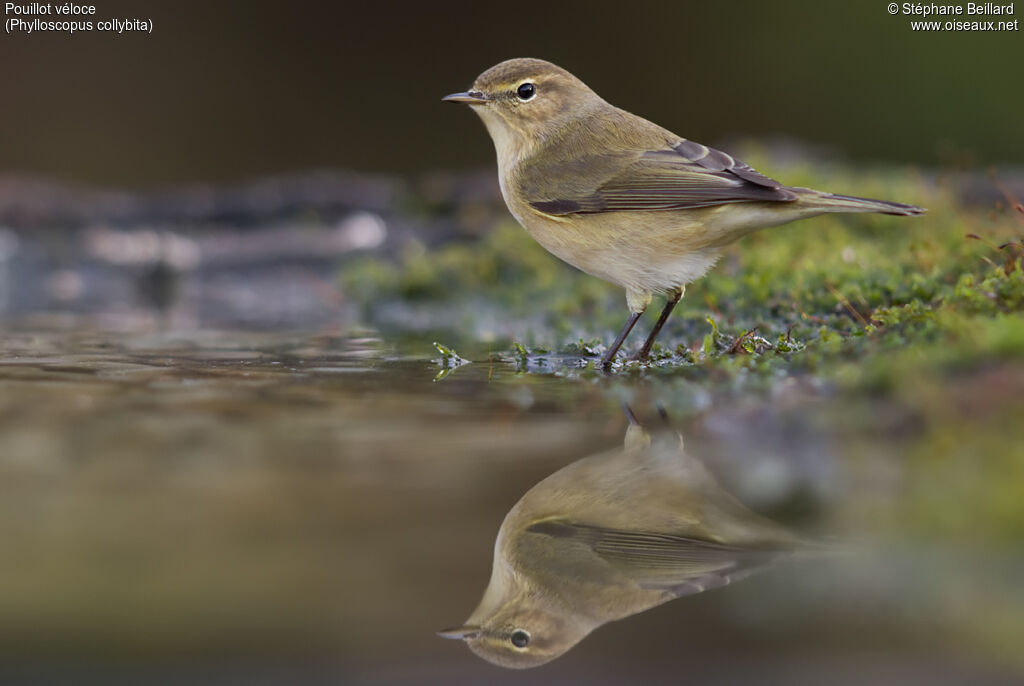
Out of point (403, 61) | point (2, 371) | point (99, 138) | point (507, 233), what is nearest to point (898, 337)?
point (2, 371)

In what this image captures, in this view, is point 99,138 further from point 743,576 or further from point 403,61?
point 743,576

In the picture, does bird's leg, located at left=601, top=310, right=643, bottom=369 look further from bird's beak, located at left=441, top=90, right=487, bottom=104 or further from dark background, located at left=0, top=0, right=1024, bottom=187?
dark background, located at left=0, top=0, right=1024, bottom=187

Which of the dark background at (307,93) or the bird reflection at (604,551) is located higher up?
the dark background at (307,93)

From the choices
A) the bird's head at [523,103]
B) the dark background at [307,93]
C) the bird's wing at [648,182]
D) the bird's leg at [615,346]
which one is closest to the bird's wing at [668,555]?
the bird's leg at [615,346]

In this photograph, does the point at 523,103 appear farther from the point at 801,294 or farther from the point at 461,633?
the point at 461,633

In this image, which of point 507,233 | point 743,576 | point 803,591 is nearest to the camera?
point 803,591

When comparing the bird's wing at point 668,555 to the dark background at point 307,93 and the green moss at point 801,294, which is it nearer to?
the green moss at point 801,294


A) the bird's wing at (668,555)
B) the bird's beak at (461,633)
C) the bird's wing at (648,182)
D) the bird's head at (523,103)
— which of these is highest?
the bird's head at (523,103)
